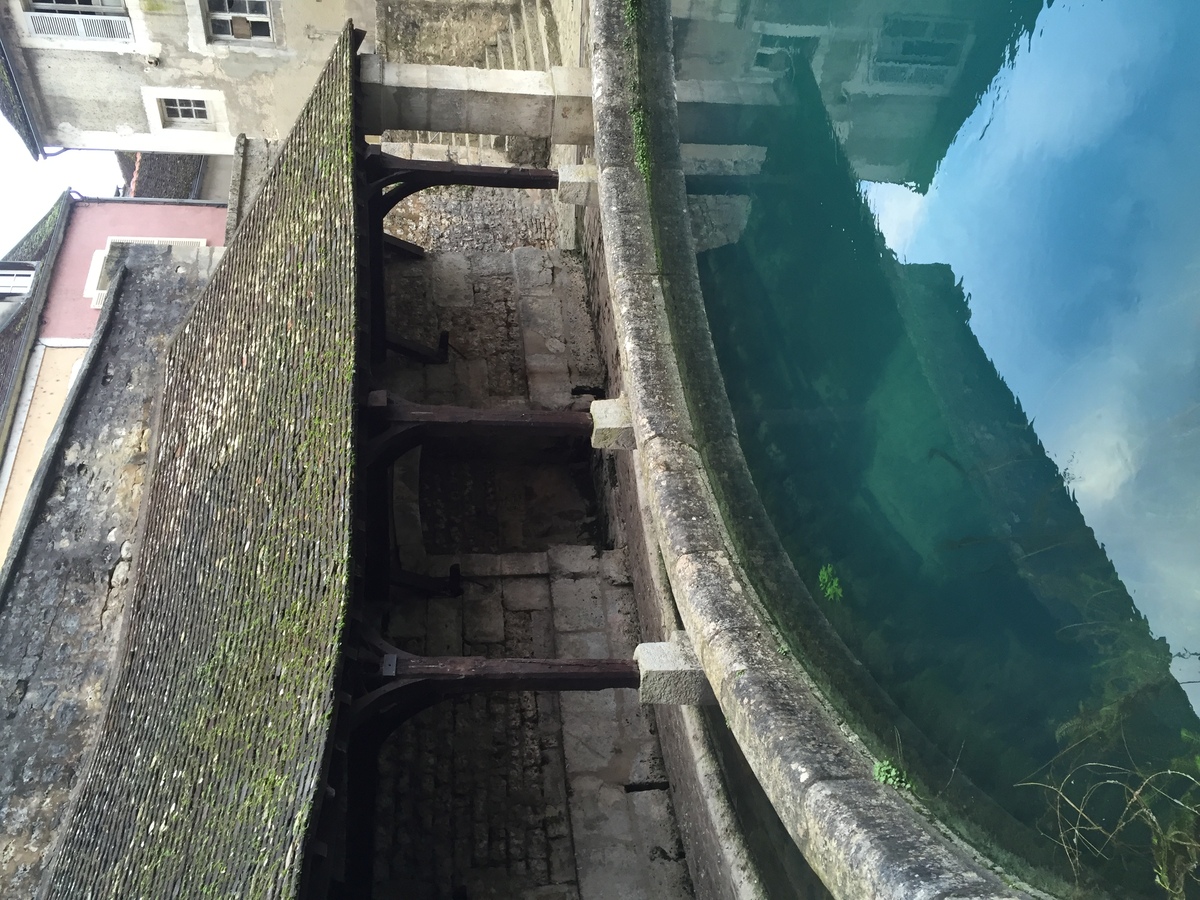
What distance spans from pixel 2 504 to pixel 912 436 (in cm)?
875

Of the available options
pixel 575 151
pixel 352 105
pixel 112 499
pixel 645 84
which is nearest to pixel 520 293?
pixel 575 151

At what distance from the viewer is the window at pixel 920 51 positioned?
17.7ft

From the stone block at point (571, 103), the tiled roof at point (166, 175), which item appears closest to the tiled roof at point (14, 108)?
the tiled roof at point (166, 175)

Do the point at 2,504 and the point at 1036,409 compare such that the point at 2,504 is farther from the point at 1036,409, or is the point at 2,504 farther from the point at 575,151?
the point at 1036,409

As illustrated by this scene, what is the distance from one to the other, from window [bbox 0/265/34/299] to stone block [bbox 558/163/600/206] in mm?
11814

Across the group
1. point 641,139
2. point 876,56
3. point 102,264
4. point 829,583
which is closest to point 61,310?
point 102,264

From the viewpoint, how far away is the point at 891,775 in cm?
318

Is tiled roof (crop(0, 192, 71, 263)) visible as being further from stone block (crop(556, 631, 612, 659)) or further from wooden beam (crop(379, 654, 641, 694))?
wooden beam (crop(379, 654, 641, 694))

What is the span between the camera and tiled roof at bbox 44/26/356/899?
439 centimetres

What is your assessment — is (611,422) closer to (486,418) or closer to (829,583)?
(486,418)

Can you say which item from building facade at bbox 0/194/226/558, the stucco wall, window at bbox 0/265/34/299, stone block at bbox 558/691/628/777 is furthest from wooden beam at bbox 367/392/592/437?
window at bbox 0/265/34/299

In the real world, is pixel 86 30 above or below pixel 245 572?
above

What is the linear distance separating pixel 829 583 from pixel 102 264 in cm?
934

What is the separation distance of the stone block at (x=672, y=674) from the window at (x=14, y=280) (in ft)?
47.5
